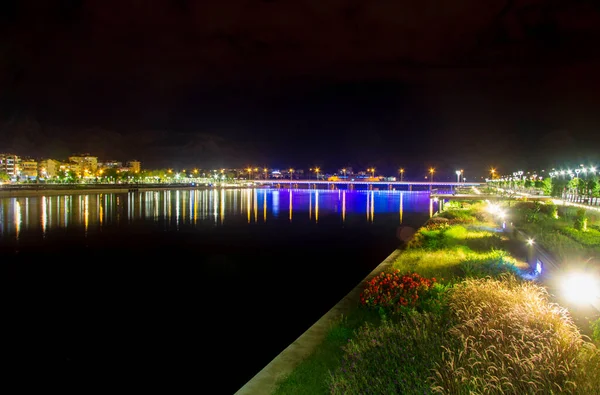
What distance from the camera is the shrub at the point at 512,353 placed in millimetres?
4234

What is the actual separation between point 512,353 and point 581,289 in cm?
554

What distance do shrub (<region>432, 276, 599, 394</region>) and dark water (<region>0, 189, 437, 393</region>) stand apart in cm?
387

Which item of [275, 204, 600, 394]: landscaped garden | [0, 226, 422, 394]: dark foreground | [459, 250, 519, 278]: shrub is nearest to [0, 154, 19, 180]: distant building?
[0, 226, 422, 394]: dark foreground

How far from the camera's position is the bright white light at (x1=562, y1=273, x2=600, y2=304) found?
353 inches

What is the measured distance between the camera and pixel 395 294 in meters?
8.33

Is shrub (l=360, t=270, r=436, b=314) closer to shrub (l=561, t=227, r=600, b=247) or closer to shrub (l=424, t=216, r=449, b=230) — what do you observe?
shrub (l=561, t=227, r=600, b=247)

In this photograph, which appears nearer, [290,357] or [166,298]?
[290,357]

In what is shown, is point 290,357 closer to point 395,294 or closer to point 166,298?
point 395,294

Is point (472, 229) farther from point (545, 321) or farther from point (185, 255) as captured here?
point (545, 321)

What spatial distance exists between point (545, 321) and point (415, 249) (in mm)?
10126

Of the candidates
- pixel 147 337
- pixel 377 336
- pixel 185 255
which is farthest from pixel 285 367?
pixel 185 255

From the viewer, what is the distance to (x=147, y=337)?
9281 mm

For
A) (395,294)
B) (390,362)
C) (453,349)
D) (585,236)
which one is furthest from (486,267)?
(585,236)

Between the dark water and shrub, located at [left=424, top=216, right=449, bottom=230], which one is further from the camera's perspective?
shrub, located at [left=424, top=216, right=449, bottom=230]
